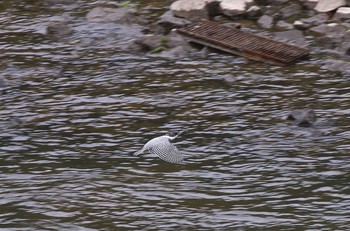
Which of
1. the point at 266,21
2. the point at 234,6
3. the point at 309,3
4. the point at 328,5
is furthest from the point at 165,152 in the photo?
the point at 309,3

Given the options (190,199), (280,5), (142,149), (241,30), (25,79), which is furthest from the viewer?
(280,5)

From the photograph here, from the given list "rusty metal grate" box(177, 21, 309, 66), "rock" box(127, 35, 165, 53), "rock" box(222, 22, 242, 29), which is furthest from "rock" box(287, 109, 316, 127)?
"rock" box(222, 22, 242, 29)

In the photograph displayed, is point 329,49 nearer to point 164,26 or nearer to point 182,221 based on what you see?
point 164,26

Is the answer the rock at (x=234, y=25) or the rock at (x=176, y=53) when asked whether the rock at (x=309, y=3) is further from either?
the rock at (x=176, y=53)

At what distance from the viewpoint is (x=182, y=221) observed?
7457 millimetres

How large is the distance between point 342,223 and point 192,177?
1.42 meters

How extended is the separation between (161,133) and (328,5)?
13.0ft

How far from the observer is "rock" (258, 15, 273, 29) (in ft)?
39.7

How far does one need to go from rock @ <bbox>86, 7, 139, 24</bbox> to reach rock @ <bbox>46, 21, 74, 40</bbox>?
1.76ft

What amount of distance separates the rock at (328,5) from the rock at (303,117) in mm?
3148

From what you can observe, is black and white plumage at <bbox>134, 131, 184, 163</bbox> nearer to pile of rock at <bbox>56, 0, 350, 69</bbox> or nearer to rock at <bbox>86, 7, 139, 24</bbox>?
pile of rock at <bbox>56, 0, 350, 69</bbox>

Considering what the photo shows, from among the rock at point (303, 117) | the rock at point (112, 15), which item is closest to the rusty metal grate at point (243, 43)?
the rock at point (112, 15)

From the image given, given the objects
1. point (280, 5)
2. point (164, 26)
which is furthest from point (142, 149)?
point (280, 5)

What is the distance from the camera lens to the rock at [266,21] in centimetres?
1209
